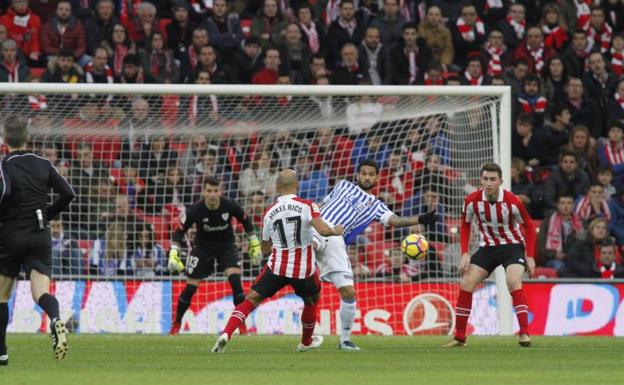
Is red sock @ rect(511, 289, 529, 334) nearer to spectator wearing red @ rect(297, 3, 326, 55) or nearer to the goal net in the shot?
the goal net

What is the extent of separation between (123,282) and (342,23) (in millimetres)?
6764

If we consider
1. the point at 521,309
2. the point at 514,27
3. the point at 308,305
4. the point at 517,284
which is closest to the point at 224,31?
the point at 514,27

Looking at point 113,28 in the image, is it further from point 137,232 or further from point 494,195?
point 494,195

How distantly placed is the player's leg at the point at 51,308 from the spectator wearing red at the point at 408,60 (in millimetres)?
11667

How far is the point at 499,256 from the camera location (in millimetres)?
14031

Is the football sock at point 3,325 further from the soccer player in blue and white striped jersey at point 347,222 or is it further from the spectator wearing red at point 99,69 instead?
the spectator wearing red at point 99,69

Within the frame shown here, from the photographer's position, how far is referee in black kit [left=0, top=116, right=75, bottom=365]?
10406 millimetres

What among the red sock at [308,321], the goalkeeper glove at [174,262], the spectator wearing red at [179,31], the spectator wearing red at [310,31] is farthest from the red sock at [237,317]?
the spectator wearing red at [310,31]

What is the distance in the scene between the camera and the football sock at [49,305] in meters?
10.4

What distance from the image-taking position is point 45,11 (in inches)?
868

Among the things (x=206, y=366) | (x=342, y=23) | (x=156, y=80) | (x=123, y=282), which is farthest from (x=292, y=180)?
(x=342, y=23)

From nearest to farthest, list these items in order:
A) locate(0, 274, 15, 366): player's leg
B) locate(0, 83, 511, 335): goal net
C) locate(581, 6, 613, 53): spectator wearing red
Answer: locate(0, 274, 15, 366): player's leg
locate(0, 83, 511, 335): goal net
locate(581, 6, 613, 53): spectator wearing red

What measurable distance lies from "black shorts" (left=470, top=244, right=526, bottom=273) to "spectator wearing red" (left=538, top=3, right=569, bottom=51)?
31.1 feet

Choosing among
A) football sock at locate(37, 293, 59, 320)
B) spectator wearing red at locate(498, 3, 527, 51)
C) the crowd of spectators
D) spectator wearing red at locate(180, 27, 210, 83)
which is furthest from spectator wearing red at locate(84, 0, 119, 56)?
football sock at locate(37, 293, 59, 320)
